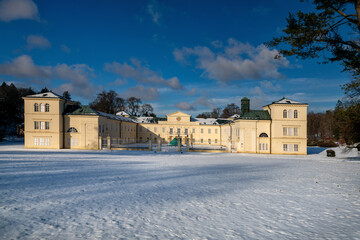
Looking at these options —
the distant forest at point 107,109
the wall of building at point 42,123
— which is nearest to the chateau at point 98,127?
the wall of building at point 42,123

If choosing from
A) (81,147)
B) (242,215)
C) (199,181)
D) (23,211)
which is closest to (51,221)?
(23,211)

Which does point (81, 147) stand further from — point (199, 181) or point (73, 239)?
point (73, 239)

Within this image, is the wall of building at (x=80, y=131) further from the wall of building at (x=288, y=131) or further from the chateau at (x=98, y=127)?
the wall of building at (x=288, y=131)

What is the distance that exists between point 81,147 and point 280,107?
99.4ft

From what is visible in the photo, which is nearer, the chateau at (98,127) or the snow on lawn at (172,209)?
the snow on lawn at (172,209)

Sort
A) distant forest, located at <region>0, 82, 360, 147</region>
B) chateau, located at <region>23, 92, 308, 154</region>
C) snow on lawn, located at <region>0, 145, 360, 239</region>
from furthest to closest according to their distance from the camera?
1. distant forest, located at <region>0, 82, 360, 147</region>
2. chateau, located at <region>23, 92, 308, 154</region>
3. snow on lawn, located at <region>0, 145, 360, 239</region>

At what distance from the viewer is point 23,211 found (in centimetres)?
655

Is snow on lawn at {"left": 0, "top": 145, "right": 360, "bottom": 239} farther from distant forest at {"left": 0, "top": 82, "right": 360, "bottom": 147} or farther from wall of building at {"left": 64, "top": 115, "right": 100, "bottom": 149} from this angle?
distant forest at {"left": 0, "top": 82, "right": 360, "bottom": 147}

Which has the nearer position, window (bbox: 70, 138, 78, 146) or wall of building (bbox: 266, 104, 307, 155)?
wall of building (bbox: 266, 104, 307, 155)

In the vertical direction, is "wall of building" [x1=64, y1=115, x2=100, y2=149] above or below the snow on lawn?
above

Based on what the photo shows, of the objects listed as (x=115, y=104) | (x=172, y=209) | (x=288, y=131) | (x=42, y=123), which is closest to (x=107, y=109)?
(x=115, y=104)

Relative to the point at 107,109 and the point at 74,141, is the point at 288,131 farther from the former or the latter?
the point at 107,109

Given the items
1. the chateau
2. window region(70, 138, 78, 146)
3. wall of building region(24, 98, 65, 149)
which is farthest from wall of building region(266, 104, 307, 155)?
wall of building region(24, 98, 65, 149)

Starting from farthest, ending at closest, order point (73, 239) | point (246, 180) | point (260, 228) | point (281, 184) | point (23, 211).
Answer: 1. point (246, 180)
2. point (281, 184)
3. point (23, 211)
4. point (260, 228)
5. point (73, 239)
